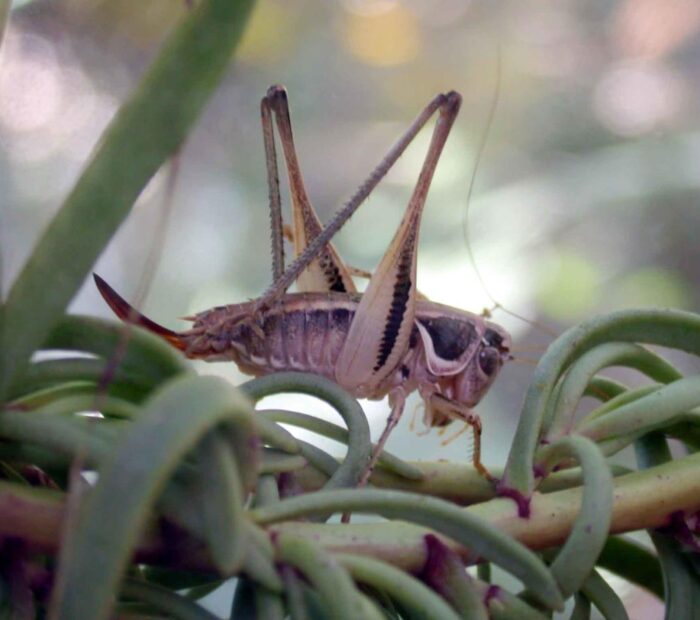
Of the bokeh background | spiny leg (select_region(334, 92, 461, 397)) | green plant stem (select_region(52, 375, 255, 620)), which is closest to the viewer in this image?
green plant stem (select_region(52, 375, 255, 620))

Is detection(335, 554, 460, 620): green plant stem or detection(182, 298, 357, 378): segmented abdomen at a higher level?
detection(182, 298, 357, 378): segmented abdomen

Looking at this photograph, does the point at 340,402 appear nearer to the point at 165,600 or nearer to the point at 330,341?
the point at 165,600

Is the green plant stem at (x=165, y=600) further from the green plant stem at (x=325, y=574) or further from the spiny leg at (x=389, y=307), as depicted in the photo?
the spiny leg at (x=389, y=307)

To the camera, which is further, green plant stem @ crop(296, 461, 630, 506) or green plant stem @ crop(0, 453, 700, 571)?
green plant stem @ crop(296, 461, 630, 506)

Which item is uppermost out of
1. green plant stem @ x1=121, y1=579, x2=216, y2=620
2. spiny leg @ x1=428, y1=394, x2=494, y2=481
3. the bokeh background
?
the bokeh background

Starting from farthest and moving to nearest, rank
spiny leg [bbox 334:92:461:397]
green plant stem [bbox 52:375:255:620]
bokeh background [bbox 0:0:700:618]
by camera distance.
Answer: bokeh background [bbox 0:0:700:618], spiny leg [bbox 334:92:461:397], green plant stem [bbox 52:375:255:620]

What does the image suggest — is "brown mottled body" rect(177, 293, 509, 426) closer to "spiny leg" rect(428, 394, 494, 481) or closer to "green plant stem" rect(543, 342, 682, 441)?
"spiny leg" rect(428, 394, 494, 481)

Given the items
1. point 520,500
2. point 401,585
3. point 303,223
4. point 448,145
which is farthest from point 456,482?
point 448,145

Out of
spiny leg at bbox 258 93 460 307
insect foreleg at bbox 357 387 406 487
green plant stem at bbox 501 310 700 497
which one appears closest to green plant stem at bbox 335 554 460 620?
green plant stem at bbox 501 310 700 497
